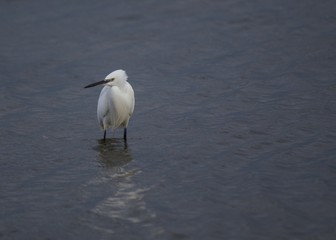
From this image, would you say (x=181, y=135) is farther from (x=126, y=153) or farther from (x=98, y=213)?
(x=98, y=213)

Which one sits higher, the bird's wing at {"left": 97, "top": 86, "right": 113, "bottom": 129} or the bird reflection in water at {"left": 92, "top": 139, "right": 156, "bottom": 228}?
the bird's wing at {"left": 97, "top": 86, "right": 113, "bottom": 129}

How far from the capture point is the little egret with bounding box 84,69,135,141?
888cm

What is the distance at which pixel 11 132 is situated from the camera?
9.08m

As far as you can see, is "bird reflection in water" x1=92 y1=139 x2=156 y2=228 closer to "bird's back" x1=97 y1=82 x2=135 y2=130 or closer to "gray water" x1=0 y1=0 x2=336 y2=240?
"gray water" x1=0 y1=0 x2=336 y2=240

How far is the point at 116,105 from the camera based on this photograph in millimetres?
8914

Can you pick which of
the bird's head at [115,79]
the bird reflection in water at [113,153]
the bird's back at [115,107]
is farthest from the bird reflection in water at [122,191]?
the bird's head at [115,79]

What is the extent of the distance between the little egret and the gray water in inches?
9.1

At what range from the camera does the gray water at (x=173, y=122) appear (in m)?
6.33

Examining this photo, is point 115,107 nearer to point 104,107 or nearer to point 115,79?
point 104,107

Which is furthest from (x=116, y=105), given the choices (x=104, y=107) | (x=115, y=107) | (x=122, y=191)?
(x=122, y=191)

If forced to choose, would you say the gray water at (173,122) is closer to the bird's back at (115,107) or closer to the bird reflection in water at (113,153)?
the bird reflection in water at (113,153)

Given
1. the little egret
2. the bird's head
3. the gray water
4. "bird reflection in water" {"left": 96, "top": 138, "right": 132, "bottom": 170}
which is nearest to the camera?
the gray water

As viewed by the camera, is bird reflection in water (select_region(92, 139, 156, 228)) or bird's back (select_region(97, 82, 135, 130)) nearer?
bird reflection in water (select_region(92, 139, 156, 228))

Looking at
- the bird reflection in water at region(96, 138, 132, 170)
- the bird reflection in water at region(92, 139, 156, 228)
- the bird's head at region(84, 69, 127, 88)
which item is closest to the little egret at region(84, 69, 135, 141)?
the bird's head at region(84, 69, 127, 88)
